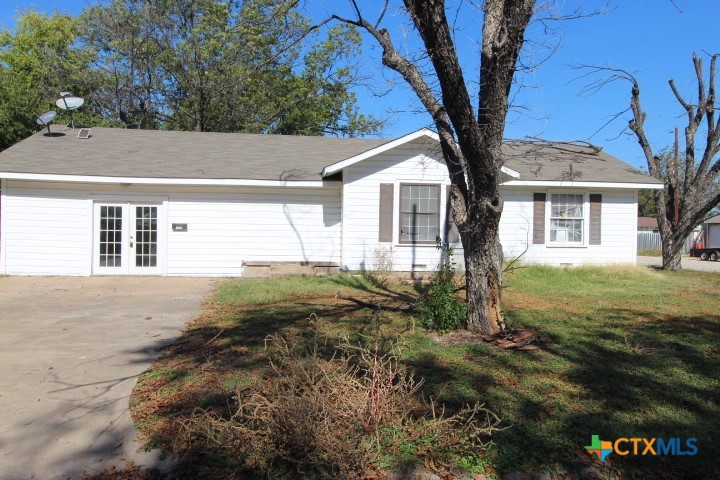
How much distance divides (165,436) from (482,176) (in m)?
4.24

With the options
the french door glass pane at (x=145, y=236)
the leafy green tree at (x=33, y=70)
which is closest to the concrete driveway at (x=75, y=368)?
the french door glass pane at (x=145, y=236)

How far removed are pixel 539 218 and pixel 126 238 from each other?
11148 millimetres

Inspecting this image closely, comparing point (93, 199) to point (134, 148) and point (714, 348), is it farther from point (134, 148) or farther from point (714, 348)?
point (714, 348)

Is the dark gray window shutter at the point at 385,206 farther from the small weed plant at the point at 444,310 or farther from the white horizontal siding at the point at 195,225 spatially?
the small weed plant at the point at 444,310

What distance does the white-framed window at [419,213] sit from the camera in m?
13.9

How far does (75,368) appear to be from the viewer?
18.8 feet

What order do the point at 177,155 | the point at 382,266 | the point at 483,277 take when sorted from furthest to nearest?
the point at 177,155
the point at 382,266
the point at 483,277

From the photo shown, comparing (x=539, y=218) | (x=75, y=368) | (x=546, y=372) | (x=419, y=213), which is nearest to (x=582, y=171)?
(x=539, y=218)

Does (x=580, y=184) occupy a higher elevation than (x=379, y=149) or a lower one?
lower

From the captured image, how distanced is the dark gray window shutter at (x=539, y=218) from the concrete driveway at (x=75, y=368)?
9.33 m

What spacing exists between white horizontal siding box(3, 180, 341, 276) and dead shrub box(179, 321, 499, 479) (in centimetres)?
1032

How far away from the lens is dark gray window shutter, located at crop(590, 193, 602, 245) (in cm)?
1556

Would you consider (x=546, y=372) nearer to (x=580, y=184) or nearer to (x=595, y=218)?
(x=580, y=184)

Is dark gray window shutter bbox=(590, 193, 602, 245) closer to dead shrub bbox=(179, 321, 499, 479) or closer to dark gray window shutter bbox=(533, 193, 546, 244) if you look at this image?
dark gray window shutter bbox=(533, 193, 546, 244)
